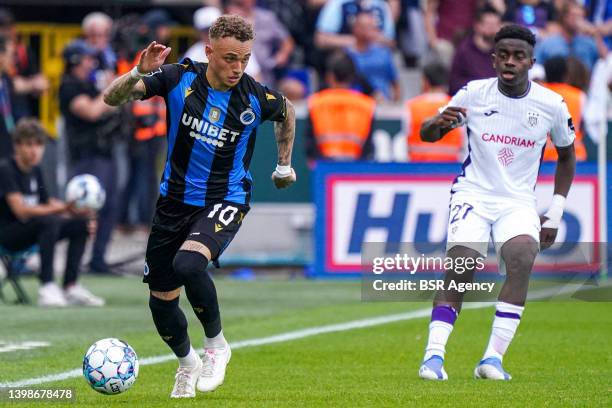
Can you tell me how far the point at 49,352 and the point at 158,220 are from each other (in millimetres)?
2556

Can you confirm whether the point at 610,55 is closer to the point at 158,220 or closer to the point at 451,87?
the point at 451,87

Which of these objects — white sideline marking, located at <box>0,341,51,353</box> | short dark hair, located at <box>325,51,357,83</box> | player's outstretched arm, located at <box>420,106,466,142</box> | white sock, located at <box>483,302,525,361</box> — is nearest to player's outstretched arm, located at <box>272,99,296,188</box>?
player's outstretched arm, located at <box>420,106,466,142</box>

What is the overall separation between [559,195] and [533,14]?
30.4 ft

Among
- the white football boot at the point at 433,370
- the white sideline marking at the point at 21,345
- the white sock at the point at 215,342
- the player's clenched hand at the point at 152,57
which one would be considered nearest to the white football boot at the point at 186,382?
the white sock at the point at 215,342

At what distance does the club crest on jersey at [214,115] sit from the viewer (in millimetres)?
7945

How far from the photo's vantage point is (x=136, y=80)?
7.62 m

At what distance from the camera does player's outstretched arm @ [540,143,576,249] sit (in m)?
9.14

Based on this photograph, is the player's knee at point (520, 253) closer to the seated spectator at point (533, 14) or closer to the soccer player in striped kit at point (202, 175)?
the soccer player in striped kit at point (202, 175)

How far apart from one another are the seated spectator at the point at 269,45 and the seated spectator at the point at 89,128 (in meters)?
2.78

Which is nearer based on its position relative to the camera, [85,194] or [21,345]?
[21,345]

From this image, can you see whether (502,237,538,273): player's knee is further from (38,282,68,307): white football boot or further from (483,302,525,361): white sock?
(38,282,68,307): white football boot

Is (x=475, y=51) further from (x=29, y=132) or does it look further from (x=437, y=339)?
(x=437, y=339)

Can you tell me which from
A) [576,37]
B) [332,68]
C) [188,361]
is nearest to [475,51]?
[332,68]

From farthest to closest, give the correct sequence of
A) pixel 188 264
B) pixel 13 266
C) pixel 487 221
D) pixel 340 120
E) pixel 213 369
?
pixel 340 120 < pixel 13 266 < pixel 487 221 < pixel 213 369 < pixel 188 264
